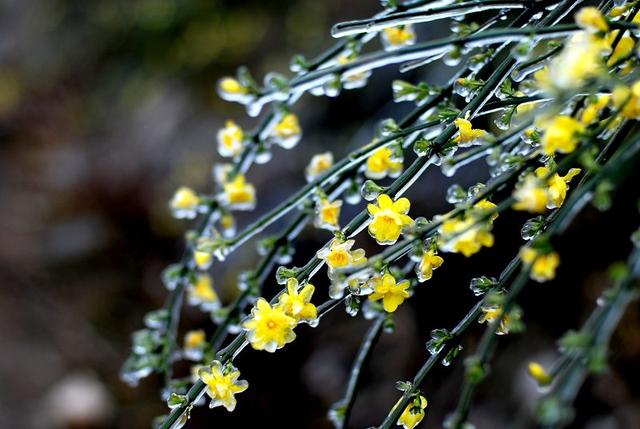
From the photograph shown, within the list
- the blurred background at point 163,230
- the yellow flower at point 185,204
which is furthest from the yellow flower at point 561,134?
the blurred background at point 163,230

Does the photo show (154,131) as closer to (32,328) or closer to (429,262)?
(32,328)

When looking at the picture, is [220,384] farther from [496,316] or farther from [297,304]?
[496,316]

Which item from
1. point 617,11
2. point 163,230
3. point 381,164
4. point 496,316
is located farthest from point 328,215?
point 163,230

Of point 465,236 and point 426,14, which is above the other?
point 426,14

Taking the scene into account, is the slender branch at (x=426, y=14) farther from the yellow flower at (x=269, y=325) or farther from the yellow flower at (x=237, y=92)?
the yellow flower at (x=269, y=325)

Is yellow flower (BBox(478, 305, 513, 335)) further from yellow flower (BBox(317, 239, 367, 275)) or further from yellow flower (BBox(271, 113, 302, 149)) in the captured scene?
yellow flower (BBox(271, 113, 302, 149))

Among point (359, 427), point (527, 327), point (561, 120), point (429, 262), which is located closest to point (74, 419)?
point (359, 427)
